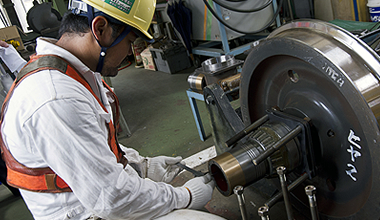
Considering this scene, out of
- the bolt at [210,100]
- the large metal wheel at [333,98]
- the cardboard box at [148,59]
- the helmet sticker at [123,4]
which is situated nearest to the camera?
the large metal wheel at [333,98]

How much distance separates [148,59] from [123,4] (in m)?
4.52

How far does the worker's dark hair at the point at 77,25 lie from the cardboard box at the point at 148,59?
434cm

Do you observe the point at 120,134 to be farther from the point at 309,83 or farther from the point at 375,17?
the point at 375,17

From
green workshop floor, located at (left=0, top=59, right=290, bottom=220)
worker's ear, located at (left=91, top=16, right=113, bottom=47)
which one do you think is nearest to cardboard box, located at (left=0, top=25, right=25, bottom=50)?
green workshop floor, located at (left=0, top=59, right=290, bottom=220)

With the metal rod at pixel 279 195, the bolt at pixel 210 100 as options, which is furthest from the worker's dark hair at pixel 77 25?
the metal rod at pixel 279 195

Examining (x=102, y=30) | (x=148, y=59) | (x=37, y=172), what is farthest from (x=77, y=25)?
(x=148, y=59)

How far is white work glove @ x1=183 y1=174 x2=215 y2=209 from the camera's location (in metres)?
1.26

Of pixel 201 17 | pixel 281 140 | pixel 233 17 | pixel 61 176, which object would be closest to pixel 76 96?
pixel 61 176

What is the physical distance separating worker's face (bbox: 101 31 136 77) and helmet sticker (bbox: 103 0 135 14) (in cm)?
11

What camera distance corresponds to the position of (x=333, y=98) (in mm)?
972

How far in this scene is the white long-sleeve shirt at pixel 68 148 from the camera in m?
0.93

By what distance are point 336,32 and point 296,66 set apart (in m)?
0.19

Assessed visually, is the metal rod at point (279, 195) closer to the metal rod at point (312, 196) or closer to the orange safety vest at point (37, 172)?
the metal rod at point (312, 196)

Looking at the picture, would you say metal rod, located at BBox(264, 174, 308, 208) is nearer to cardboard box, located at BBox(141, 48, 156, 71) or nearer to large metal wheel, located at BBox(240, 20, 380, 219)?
large metal wheel, located at BBox(240, 20, 380, 219)
